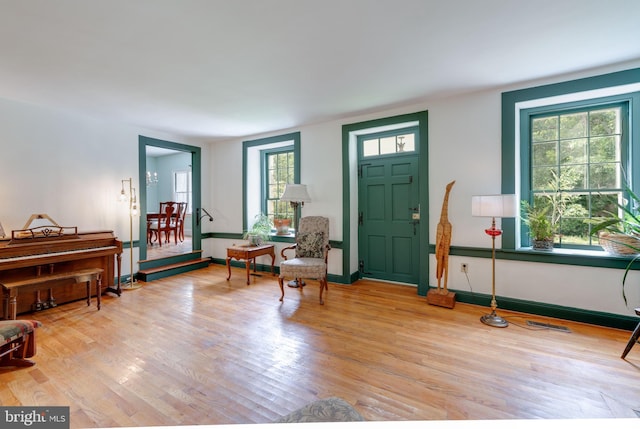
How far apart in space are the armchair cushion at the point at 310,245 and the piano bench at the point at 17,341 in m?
2.74

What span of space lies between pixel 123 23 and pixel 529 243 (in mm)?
4384

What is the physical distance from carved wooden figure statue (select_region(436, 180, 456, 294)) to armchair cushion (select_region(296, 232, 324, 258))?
153 cm

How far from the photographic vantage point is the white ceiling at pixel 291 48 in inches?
74.5

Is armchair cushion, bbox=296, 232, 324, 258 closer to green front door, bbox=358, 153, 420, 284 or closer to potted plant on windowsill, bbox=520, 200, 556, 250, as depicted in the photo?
green front door, bbox=358, 153, 420, 284

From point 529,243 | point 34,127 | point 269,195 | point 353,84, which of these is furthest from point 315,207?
point 34,127

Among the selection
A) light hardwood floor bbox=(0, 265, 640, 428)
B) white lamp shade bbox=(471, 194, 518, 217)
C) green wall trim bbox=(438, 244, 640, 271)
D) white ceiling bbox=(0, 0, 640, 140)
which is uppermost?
white ceiling bbox=(0, 0, 640, 140)

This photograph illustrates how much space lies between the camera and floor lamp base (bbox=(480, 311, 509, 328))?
2746 mm

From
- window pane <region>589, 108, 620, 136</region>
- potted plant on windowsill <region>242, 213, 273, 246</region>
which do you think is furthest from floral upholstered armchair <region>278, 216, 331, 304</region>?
window pane <region>589, 108, 620, 136</region>

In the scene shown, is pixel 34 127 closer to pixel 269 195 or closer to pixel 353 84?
pixel 269 195

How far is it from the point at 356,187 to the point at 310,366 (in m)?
2.87

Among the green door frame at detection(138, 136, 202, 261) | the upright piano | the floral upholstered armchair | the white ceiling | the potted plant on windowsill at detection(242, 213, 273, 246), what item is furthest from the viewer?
the potted plant on windowsill at detection(242, 213, 273, 246)

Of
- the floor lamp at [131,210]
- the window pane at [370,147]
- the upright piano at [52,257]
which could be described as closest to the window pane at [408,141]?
the window pane at [370,147]

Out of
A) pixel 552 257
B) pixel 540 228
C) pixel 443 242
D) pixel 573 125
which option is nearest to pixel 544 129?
pixel 573 125

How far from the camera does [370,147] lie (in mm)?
4371
